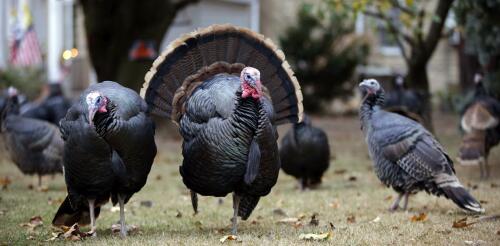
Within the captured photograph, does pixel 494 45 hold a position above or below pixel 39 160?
above

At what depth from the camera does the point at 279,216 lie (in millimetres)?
7340

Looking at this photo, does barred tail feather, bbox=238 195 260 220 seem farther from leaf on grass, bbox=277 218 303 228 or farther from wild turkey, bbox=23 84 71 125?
wild turkey, bbox=23 84 71 125

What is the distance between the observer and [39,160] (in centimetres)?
920

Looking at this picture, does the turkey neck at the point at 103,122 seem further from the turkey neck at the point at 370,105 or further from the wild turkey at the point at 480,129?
the wild turkey at the point at 480,129

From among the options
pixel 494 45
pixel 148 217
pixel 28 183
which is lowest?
pixel 28 183

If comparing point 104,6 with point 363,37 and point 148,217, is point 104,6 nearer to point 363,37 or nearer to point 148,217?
point 148,217

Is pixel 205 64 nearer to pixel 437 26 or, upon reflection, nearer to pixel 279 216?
pixel 279 216

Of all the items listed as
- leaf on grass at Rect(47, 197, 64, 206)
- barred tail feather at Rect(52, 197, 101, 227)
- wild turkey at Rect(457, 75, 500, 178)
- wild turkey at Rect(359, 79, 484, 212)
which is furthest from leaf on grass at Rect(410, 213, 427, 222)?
leaf on grass at Rect(47, 197, 64, 206)

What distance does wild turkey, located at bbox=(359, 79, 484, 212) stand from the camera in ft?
22.7

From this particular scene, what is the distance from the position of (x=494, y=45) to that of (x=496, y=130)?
1359mm

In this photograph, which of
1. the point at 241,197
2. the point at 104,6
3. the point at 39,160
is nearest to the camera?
the point at 241,197

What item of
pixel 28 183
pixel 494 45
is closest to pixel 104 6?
pixel 28 183

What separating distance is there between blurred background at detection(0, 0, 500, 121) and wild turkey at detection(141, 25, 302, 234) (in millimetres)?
4463

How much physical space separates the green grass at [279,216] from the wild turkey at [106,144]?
419 millimetres
